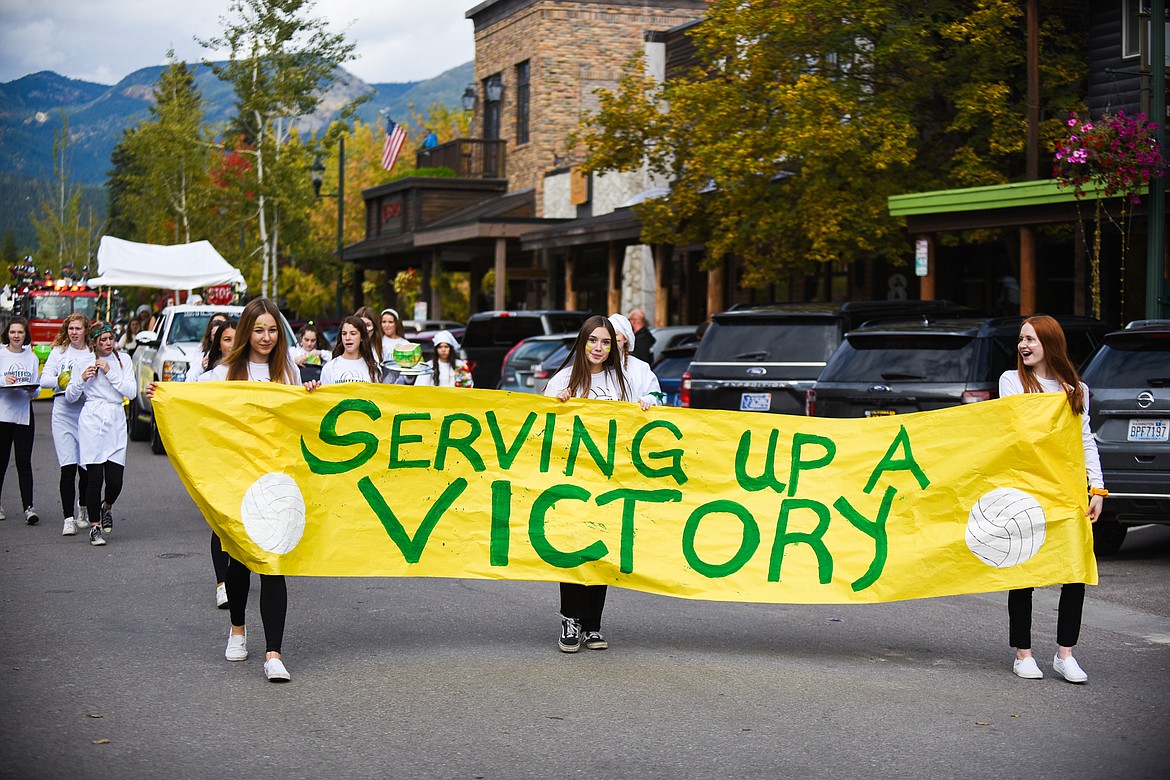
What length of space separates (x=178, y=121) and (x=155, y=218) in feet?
18.9

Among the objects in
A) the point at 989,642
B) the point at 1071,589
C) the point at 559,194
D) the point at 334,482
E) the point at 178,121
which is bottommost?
the point at 989,642

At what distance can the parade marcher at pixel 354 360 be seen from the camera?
364 inches

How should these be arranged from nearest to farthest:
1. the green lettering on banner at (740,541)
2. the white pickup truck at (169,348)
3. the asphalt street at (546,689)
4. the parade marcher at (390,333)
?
the asphalt street at (546,689), the green lettering on banner at (740,541), the parade marcher at (390,333), the white pickup truck at (169,348)

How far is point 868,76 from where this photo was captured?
75.7ft

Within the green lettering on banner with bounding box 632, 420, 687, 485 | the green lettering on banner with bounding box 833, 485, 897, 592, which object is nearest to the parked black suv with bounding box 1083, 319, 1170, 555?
the green lettering on banner with bounding box 833, 485, 897, 592

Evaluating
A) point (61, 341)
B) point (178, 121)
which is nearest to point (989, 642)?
point (61, 341)

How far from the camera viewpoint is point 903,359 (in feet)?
40.2

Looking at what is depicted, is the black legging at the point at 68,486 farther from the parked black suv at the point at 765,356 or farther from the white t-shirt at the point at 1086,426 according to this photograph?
the white t-shirt at the point at 1086,426

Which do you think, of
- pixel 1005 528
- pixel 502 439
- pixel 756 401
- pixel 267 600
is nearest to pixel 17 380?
pixel 502 439

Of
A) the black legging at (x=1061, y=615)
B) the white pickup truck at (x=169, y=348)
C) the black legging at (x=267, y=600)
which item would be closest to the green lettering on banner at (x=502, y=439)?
the black legging at (x=267, y=600)

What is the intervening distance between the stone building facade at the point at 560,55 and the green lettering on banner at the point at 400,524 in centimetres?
3443

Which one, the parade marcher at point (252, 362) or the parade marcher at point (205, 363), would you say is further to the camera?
the parade marcher at point (205, 363)

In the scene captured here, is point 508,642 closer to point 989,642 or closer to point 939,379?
point 989,642

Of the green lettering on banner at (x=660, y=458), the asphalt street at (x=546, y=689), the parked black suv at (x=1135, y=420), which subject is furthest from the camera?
the parked black suv at (x=1135, y=420)
